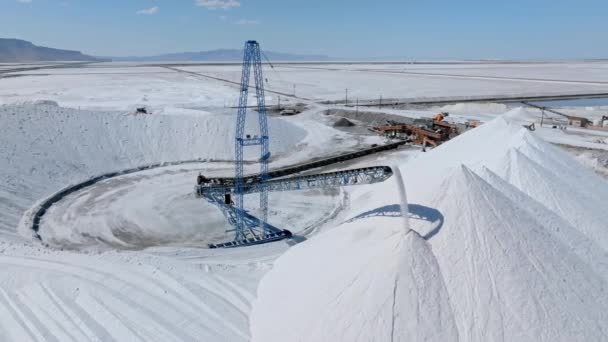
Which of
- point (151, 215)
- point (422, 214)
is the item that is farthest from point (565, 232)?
point (151, 215)

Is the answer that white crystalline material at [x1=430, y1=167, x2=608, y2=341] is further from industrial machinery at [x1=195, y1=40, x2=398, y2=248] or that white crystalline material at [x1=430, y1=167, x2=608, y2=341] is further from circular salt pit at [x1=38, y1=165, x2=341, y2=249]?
circular salt pit at [x1=38, y1=165, x2=341, y2=249]

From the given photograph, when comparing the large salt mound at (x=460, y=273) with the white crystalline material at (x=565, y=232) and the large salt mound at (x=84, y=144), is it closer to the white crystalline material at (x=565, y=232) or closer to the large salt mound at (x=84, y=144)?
the white crystalline material at (x=565, y=232)

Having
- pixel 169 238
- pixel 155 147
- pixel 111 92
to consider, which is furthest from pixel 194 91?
pixel 169 238

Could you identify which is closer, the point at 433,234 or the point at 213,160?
the point at 433,234

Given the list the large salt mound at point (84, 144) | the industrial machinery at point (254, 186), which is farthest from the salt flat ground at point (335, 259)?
the industrial machinery at point (254, 186)

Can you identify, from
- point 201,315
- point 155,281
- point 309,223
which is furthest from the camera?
point 309,223

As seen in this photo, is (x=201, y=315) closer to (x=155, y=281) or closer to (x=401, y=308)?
(x=155, y=281)

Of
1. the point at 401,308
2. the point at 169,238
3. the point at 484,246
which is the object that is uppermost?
the point at 484,246
